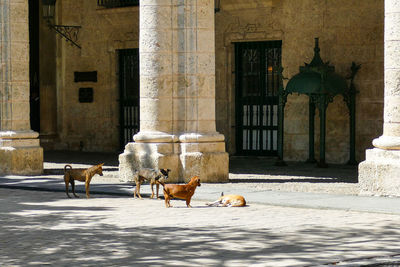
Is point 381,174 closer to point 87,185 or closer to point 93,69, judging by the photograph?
point 87,185

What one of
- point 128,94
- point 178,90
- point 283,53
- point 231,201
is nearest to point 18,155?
point 178,90

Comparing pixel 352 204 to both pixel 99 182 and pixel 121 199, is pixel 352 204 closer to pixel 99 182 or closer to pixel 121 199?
pixel 121 199

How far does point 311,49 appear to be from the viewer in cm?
2208

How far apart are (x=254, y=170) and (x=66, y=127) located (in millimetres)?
9546

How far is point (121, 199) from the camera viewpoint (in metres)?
14.4

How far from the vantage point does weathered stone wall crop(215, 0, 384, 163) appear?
69.4 feet

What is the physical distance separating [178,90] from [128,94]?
992 cm

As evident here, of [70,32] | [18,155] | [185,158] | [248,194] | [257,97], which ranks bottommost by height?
[248,194]

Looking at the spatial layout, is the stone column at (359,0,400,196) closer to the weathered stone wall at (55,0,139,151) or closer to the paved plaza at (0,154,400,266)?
the paved plaza at (0,154,400,266)

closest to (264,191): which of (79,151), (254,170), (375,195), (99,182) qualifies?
(375,195)

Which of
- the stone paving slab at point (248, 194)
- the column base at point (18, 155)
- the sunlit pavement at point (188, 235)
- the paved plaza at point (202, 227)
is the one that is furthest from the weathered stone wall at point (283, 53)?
the sunlit pavement at point (188, 235)

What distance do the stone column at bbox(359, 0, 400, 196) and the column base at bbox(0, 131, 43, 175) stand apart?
8077 mm

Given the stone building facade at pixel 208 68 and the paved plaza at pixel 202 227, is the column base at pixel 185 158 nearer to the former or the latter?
the stone building facade at pixel 208 68

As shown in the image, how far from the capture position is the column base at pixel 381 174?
44.8 feet
